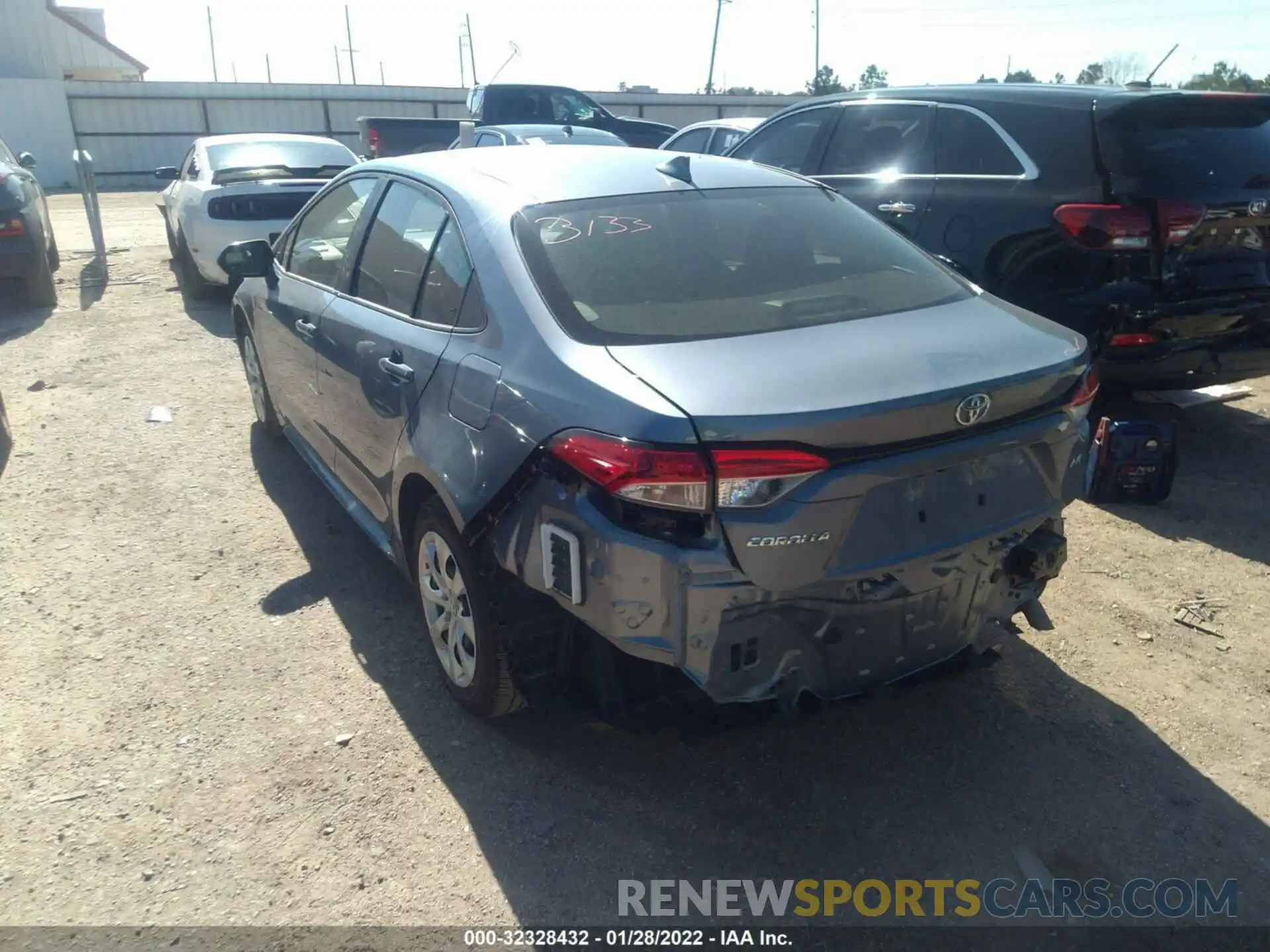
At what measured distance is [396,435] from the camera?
124 inches

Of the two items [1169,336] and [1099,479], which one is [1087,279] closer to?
[1169,336]

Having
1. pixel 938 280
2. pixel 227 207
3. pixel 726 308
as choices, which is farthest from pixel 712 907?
pixel 227 207

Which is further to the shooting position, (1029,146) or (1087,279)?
(1029,146)

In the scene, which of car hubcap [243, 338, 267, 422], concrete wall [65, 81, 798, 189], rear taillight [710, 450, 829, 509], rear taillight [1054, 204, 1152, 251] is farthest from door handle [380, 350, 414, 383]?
concrete wall [65, 81, 798, 189]

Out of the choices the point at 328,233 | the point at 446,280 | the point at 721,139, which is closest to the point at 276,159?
the point at 721,139

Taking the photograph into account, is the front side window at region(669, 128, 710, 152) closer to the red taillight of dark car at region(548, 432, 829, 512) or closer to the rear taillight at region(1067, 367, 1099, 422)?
the rear taillight at region(1067, 367, 1099, 422)

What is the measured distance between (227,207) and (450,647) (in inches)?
277

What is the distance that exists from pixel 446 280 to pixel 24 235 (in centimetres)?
765

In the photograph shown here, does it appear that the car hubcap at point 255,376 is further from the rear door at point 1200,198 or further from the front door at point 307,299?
the rear door at point 1200,198

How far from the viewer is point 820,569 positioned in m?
2.25

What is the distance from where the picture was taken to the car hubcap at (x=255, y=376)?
538cm

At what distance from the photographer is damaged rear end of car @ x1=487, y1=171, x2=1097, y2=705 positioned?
2.19 metres

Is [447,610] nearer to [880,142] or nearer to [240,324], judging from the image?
[240,324]

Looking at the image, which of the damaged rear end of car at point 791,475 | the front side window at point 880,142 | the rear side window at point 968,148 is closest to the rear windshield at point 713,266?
the damaged rear end of car at point 791,475
